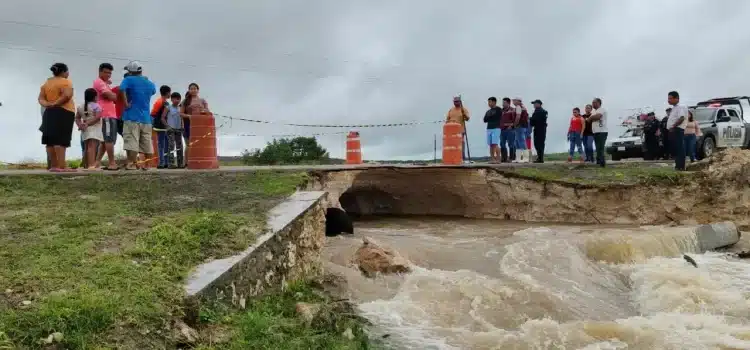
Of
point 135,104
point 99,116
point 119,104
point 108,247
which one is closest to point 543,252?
point 108,247

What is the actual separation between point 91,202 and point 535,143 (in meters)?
11.8

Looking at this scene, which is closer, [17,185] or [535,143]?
[17,185]

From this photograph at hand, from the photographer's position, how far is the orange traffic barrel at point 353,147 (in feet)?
56.3

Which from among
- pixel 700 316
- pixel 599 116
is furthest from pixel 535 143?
pixel 700 316

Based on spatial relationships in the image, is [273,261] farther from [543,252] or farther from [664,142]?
[664,142]

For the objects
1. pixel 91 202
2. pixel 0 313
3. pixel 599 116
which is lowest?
pixel 0 313

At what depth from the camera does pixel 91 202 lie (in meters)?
7.00

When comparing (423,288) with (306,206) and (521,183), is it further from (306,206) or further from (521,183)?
(521,183)

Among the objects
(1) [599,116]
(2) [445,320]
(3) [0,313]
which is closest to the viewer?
(3) [0,313]

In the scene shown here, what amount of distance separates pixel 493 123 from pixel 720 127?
7656mm

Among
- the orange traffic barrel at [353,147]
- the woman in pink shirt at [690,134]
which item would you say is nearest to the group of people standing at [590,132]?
the woman in pink shirt at [690,134]

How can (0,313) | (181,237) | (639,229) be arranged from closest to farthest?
1. (0,313)
2. (181,237)
3. (639,229)

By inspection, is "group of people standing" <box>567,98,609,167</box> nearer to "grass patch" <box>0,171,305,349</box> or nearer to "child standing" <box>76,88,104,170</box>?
"grass patch" <box>0,171,305,349</box>

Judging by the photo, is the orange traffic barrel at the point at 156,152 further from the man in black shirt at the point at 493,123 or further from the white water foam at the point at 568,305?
the man in black shirt at the point at 493,123
